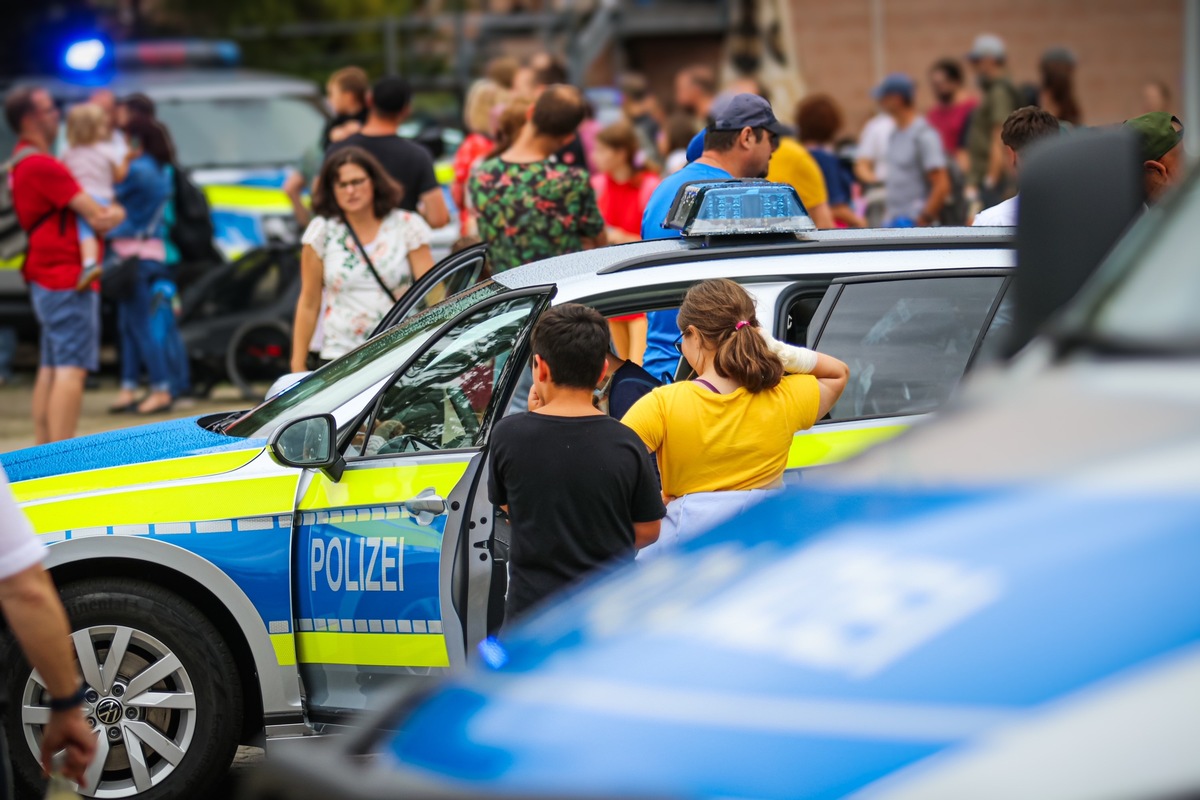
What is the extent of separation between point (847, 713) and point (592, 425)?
2.60m

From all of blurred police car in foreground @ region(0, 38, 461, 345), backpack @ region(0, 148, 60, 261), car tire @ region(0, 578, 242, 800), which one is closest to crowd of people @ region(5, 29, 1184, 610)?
blurred police car in foreground @ region(0, 38, 461, 345)

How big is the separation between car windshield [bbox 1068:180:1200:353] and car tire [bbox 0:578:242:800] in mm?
3396

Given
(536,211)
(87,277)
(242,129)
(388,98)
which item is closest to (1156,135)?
(536,211)

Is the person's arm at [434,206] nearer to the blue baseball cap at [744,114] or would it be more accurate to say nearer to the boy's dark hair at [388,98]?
the boy's dark hair at [388,98]

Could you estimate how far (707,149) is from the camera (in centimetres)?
675

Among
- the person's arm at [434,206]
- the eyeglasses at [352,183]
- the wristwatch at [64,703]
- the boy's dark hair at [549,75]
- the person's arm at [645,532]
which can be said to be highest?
the boy's dark hair at [549,75]

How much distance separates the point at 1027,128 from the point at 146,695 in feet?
12.4

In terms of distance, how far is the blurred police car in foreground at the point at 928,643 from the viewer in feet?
4.99

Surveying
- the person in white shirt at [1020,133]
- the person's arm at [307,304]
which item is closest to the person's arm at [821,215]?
the person in white shirt at [1020,133]

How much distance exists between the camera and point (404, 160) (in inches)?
337

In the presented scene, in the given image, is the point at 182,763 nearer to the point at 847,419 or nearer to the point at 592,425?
the point at 592,425

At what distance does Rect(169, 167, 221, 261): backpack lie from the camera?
11.9m

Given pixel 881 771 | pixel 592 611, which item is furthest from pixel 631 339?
pixel 881 771

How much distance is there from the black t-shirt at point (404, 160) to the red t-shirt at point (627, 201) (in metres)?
1.65
